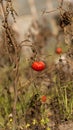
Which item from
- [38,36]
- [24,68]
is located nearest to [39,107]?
[24,68]

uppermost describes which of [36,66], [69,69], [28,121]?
[36,66]

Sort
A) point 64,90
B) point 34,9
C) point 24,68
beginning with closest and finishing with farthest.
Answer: point 64,90
point 24,68
point 34,9

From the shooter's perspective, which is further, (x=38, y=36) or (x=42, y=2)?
(x=42, y=2)

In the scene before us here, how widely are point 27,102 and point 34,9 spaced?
28.5 feet

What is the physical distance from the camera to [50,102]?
6.08m

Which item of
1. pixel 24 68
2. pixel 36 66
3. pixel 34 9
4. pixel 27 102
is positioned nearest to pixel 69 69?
pixel 27 102

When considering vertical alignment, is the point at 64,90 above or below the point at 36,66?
below

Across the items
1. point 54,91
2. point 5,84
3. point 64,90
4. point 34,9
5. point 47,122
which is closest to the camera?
point 47,122

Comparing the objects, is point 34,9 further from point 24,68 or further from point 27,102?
point 27,102

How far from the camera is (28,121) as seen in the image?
18.7 feet

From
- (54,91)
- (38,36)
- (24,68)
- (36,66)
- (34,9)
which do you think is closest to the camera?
(36,66)

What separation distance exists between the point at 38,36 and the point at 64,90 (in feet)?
13.9

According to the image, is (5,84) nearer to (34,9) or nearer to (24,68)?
(24,68)

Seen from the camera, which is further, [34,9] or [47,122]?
[34,9]
